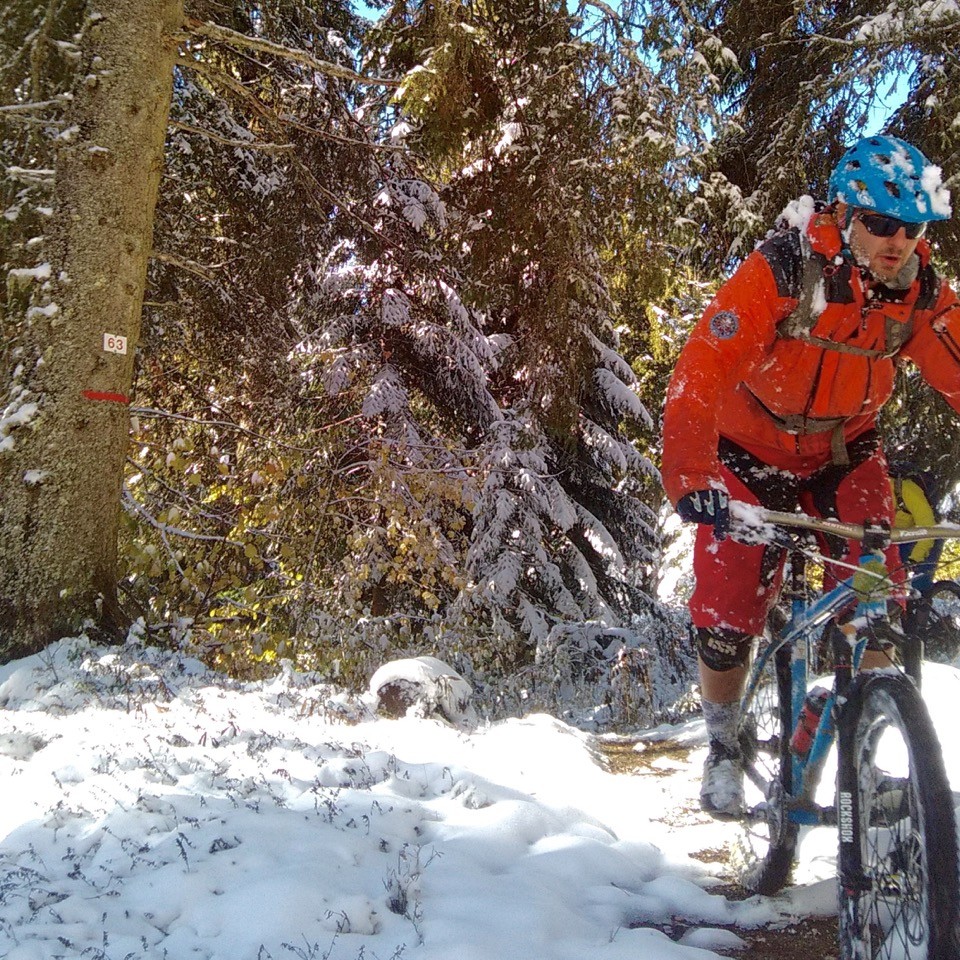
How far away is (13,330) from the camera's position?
6.05m

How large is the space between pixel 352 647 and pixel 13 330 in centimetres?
392

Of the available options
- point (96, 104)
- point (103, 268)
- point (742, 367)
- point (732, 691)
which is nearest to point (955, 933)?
point (732, 691)

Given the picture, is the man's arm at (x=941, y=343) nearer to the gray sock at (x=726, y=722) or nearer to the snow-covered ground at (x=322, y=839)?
the gray sock at (x=726, y=722)

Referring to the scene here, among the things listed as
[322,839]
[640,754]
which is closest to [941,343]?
[322,839]

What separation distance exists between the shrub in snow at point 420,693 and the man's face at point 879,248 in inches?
163

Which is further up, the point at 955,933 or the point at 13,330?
the point at 13,330

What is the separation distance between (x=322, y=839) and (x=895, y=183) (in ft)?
9.78

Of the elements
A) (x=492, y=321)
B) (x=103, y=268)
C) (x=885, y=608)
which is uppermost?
(x=492, y=321)

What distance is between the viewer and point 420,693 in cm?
623

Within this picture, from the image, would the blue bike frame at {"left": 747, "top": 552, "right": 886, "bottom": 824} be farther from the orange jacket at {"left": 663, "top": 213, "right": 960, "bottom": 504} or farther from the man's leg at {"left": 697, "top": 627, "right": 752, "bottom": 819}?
the orange jacket at {"left": 663, "top": 213, "right": 960, "bottom": 504}

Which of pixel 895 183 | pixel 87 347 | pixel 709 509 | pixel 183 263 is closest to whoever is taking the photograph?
pixel 709 509

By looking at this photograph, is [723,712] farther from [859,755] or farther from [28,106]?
[28,106]

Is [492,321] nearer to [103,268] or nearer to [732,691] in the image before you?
[103,268]

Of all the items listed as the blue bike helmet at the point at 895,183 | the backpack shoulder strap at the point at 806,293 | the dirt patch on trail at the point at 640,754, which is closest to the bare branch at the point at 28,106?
the backpack shoulder strap at the point at 806,293
